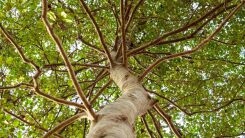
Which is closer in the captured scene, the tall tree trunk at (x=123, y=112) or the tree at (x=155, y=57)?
the tall tree trunk at (x=123, y=112)

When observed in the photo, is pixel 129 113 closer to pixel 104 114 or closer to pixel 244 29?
pixel 104 114

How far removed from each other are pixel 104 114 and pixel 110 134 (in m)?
0.56

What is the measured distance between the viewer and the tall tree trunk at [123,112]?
2359mm

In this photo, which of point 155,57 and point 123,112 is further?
point 155,57

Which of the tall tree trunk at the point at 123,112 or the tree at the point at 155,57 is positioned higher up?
the tree at the point at 155,57

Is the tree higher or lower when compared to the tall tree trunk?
higher

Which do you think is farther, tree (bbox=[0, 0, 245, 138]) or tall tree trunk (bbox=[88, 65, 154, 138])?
tree (bbox=[0, 0, 245, 138])

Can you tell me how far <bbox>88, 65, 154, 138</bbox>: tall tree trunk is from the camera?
236cm

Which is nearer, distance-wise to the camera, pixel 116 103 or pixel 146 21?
pixel 116 103

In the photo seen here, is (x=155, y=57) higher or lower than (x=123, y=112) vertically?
higher

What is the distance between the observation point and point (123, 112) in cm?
291

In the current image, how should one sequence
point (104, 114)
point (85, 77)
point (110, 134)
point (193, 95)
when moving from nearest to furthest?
point (110, 134), point (104, 114), point (193, 95), point (85, 77)

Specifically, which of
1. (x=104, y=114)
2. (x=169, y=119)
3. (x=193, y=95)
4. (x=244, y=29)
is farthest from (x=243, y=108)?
(x=104, y=114)

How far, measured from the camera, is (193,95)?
7.14 metres
